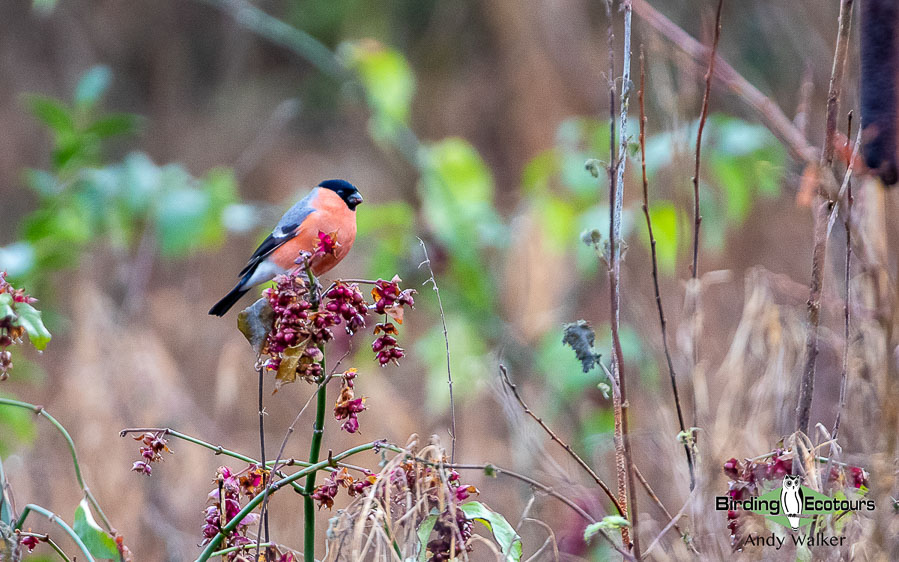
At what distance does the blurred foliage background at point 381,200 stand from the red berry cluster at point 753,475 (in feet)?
0.62

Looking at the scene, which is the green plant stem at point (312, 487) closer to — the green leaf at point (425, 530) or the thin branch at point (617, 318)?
the green leaf at point (425, 530)

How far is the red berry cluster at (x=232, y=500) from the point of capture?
3.95 feet

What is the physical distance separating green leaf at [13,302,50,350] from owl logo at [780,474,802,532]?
101 centimetres

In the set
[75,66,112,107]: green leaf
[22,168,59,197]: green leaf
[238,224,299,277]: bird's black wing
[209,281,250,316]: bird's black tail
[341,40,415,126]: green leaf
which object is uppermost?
[341,40,415,126]: green leaf

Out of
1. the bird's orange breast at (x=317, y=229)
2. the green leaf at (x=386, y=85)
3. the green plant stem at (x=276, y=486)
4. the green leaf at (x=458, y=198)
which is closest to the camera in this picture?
the green plant stem at (x=276, y=486)

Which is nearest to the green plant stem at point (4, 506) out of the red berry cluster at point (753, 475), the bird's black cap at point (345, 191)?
the red berry cluster at point (753, 475)

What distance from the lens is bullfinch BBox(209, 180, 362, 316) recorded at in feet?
8.80

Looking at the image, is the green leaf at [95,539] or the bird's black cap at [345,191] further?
the bird's black cap at [345,191]

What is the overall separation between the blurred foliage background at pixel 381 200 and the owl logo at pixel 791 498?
251 mm

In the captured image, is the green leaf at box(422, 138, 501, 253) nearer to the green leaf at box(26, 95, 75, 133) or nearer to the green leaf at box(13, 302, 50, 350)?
the green leaf at box(26, 95, 75, 133)

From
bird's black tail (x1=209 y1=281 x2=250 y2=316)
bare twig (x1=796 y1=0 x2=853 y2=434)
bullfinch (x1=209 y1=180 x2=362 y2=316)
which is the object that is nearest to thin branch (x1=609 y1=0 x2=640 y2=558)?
bare twig (x1=796 y1=0 x2=853 y2=434)

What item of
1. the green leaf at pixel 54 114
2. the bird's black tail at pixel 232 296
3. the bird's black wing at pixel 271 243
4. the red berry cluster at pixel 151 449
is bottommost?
the red berry cluster at pixel 151 449

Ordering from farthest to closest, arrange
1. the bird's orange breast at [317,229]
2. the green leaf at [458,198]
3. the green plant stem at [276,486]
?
1. the green leaf at [458,198]
2. the bird's orange breast at [317,229]
3. the green plant stem at [276,486]

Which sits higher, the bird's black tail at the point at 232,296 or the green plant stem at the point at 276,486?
the bird's black tail at the point at 232,296
